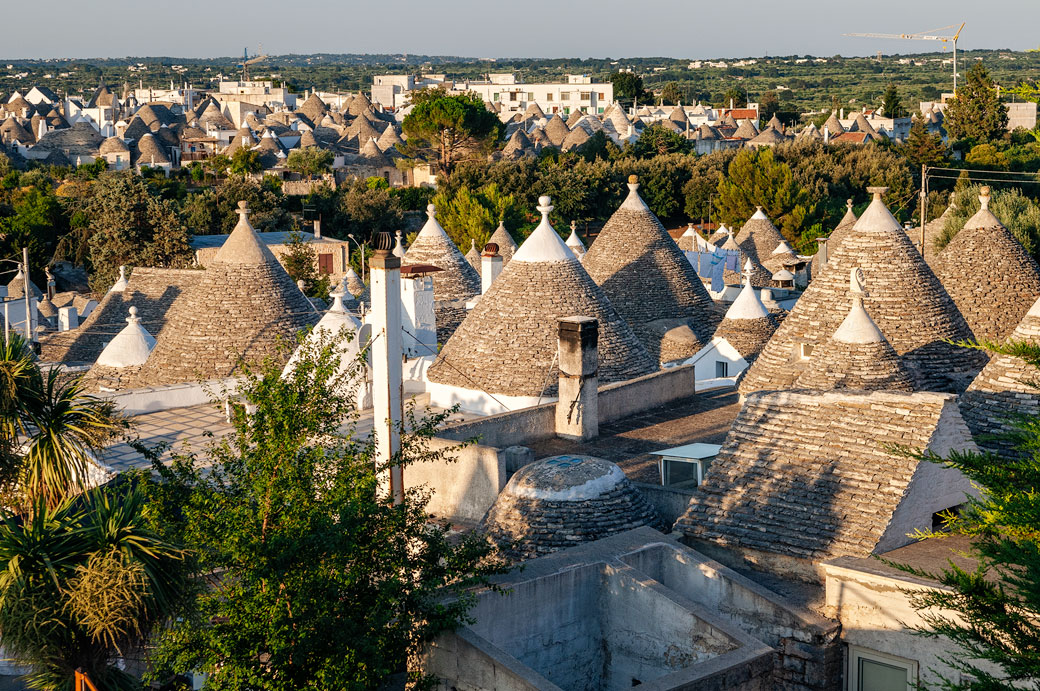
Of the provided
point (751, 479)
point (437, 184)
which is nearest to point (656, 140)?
point (437, 184)

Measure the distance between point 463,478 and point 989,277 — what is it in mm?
10733

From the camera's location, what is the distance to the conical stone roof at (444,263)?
88.5 feet

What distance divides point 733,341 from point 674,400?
4.20 metres

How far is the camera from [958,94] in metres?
91.8

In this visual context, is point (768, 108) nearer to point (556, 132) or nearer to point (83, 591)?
point (556, 132)

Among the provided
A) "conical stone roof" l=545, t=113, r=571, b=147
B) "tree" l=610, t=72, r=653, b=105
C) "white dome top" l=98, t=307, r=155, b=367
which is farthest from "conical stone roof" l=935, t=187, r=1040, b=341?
"tree" l=610, t=72, r=653, b=105

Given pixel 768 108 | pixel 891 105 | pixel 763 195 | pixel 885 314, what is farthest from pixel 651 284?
pixel 768 108

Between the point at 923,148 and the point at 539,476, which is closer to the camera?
the point at 539,476

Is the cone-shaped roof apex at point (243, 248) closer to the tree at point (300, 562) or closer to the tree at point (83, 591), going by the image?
the tree at point (300, 562)

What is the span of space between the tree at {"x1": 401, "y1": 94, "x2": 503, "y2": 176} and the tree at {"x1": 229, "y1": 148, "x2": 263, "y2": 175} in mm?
9999

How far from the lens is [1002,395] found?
1500 cm

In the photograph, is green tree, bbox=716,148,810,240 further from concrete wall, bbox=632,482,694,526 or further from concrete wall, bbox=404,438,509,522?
concrete wall, bbox=632,482,694,526

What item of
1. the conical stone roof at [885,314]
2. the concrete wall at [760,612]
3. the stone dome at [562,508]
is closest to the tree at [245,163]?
the conical stone roof at [885,314]

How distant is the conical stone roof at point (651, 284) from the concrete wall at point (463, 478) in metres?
9.40
